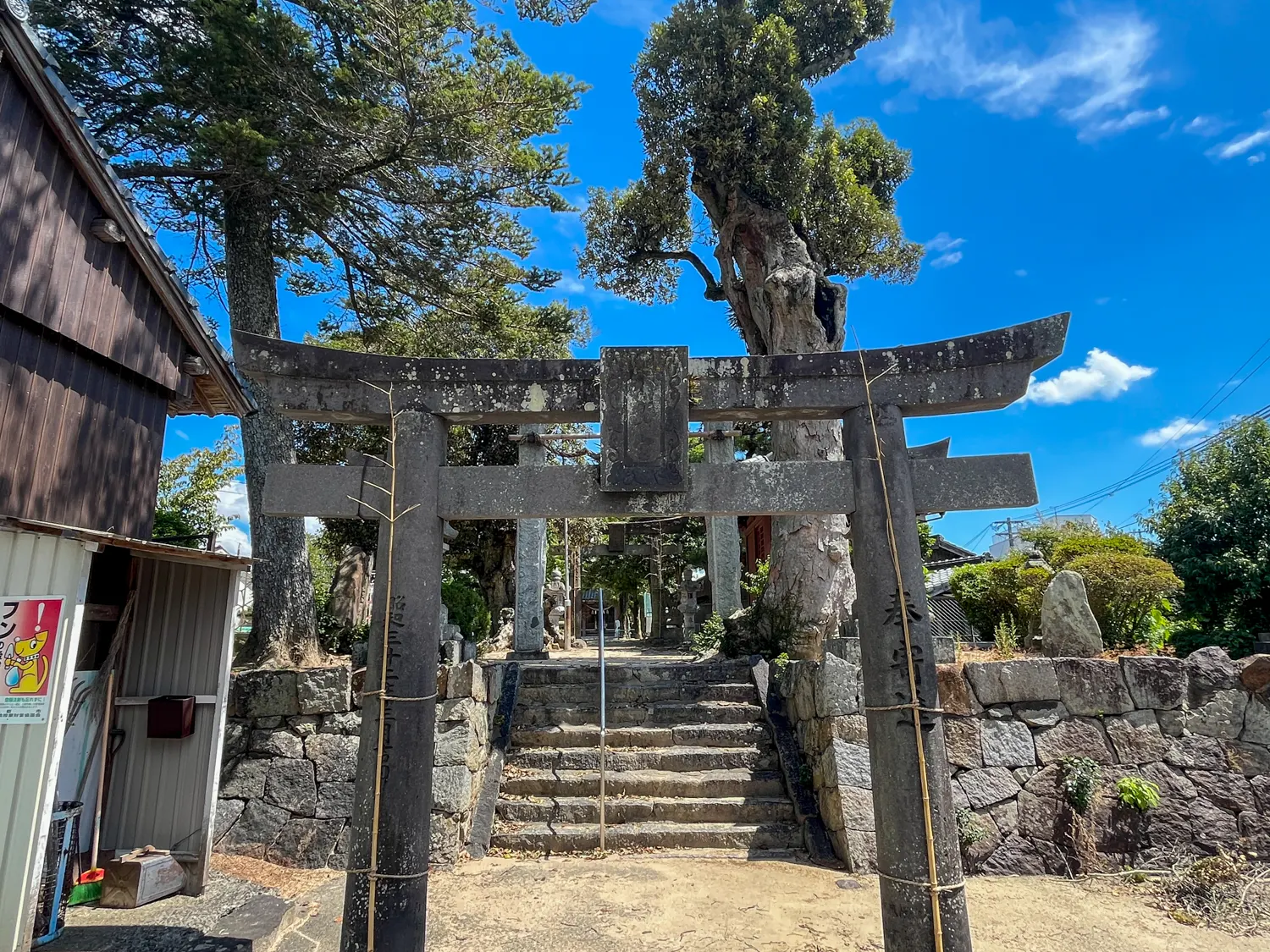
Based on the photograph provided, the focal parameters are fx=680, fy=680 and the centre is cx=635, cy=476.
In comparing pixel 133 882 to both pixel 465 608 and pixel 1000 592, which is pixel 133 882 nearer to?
pixel 465 608

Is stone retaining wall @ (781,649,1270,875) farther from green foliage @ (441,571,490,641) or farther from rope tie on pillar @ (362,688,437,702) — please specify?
green foliage @ (441,571,490,641)

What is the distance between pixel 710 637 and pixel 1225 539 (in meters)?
9.23

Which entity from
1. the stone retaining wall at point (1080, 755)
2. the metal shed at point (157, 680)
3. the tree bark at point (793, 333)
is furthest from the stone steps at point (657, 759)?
the metal shed at point (157, 680)

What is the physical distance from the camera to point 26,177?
5637mm

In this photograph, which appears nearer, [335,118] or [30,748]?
[30,748]

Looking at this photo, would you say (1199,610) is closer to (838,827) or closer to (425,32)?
(838,827)

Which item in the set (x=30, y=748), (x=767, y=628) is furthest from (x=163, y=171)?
(x=767, y=628)

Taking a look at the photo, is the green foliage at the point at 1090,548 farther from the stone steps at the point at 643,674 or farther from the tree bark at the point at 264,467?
the tree bark at the point at 264,467

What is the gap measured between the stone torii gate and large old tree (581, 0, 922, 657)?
5526 millimetres

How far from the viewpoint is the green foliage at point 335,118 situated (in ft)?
23.7

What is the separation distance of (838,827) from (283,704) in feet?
17.1

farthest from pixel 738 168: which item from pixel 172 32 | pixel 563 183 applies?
pixel 172 32

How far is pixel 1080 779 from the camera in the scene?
225 inches

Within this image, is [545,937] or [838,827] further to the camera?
[838,827]
